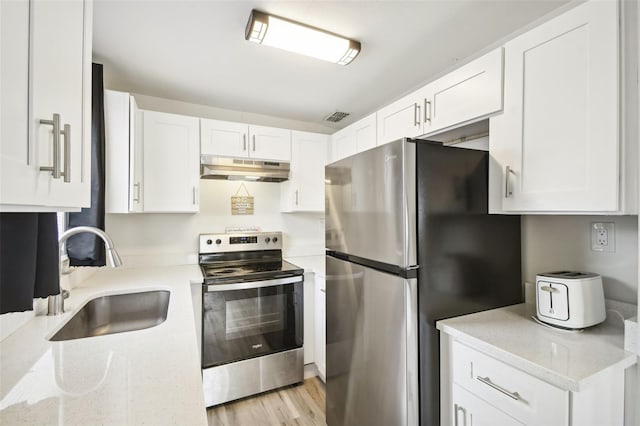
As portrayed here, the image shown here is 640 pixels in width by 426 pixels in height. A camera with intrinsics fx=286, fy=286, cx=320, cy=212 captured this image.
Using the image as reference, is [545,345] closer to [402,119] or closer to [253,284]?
[402,119]

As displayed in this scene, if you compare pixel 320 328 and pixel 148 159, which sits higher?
pixel 148 159

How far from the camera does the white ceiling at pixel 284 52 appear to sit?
142 cm

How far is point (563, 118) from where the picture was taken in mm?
1119

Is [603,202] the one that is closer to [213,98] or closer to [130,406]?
[130,406]

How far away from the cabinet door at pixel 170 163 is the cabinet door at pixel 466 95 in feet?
5.88

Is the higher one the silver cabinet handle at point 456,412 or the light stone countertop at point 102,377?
the light stone countertop at point 102,377

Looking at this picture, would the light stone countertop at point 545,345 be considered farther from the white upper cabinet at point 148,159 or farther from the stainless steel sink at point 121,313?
the white upper cabinet at point 148,159

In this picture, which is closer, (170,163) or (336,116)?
(170,163)

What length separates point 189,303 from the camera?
1.52 meters

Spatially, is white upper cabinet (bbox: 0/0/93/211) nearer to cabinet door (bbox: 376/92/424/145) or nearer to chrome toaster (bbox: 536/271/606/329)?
cabinet door (bbox: 376/92/424/145)

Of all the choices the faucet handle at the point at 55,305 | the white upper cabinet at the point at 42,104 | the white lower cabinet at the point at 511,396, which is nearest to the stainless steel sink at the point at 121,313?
the faucet handle at the point at 55,305

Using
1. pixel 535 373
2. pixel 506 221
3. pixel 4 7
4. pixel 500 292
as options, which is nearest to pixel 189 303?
pixel 4 7

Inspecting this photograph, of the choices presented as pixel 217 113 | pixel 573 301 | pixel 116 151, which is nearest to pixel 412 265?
pixel 573 301

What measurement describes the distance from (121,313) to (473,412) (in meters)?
1.91
